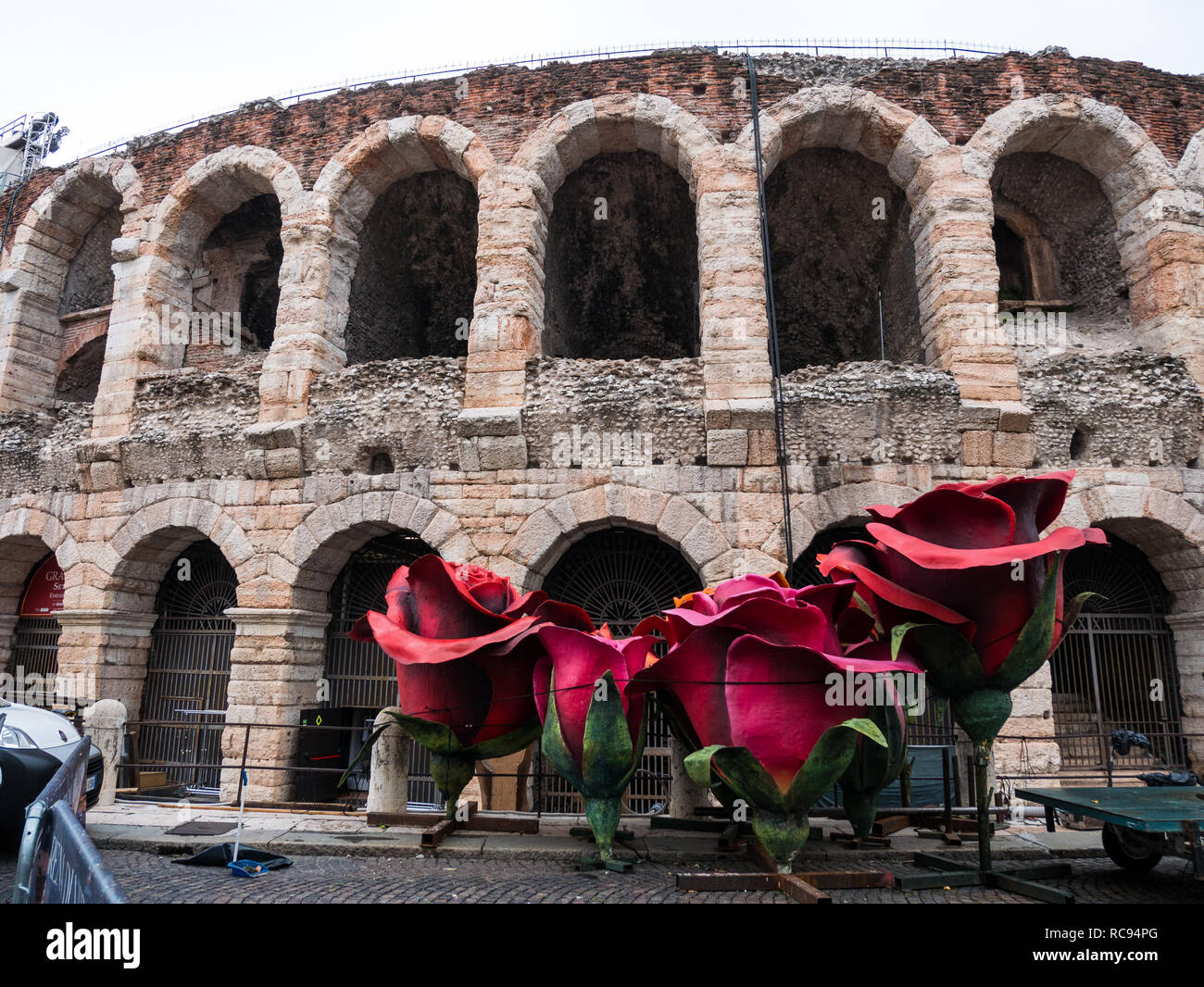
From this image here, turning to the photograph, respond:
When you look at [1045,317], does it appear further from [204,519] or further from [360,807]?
[204,519]

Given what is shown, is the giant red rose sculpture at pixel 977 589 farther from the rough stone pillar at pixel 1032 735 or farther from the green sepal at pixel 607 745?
the rough stone pillar at pixel 1032 735

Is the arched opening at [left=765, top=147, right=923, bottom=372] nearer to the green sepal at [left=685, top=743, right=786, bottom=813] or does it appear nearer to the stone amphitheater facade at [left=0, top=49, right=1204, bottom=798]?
the stone amphitheater facade at [left=0, top=49, right=1204, bottom=798]

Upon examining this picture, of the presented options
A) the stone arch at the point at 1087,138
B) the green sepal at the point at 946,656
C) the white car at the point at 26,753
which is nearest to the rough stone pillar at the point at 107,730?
the white car at the point at 26,753

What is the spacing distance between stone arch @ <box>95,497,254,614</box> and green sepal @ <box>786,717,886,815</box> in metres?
6.64

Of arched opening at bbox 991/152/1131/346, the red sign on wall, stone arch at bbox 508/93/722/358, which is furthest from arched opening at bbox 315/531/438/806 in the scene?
→ arched opening at bbox 991/152/1131/346

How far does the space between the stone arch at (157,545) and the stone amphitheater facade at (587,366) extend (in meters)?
0.04

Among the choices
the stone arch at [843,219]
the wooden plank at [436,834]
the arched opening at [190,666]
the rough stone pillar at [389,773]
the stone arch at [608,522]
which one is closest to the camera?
the wooden plank at [436,834]

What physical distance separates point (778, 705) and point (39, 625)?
35.6 feet

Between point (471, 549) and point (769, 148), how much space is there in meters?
5.58

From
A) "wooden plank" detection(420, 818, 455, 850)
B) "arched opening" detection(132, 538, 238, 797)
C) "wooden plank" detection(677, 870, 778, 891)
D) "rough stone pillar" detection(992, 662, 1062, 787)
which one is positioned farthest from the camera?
"arched opening" detection(132, 538, 238, 797)

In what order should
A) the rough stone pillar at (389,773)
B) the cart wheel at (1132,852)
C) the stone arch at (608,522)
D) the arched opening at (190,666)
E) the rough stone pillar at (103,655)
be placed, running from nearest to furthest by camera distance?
the cart wheel at (1132,852) → the rough stone pillar at (389,773) → the stone arch at (608,522) → the rough stone pillar at (103,655) → the arched opening at (190,666)

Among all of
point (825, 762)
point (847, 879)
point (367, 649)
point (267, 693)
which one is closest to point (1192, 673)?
point (847, 879)

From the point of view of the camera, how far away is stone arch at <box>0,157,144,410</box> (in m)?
10.5

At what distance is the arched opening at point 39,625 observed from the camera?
10.2 metres
